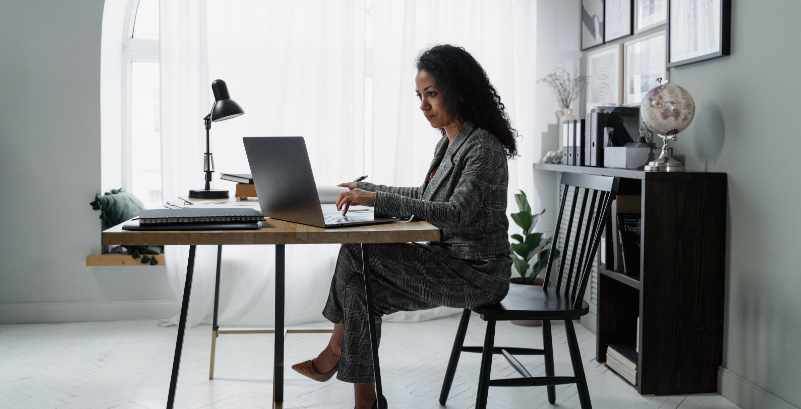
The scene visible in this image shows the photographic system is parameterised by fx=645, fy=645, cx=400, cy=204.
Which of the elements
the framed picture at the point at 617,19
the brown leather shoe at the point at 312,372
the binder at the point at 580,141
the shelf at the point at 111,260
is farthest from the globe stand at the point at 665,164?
the shelf at the point at 111,260

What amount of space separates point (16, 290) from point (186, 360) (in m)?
1.25

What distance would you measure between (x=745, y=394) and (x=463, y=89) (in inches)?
58.3

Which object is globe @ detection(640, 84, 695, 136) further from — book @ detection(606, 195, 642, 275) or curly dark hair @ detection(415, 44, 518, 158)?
curly dark hair @ detection(415, 44, 518, 158)

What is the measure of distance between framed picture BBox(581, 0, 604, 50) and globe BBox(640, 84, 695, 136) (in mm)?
1011

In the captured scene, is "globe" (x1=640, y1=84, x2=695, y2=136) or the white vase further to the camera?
the white vase

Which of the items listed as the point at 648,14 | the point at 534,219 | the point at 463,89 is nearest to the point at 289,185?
the point at 463,89

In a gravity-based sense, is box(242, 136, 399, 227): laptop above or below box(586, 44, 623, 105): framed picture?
below

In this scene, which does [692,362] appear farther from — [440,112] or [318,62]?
[318,62]

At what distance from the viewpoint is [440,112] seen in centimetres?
206

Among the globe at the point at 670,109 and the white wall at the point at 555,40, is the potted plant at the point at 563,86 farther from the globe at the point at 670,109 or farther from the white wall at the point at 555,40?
the globe at the point at 670,109

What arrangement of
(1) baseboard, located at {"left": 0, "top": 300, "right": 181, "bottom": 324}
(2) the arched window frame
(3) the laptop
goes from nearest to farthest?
(3) the laptop, (1) baseboard, located at {"left": 0, "top": 300, "right": 181, "bottom": 324}, (2) the arched window frame

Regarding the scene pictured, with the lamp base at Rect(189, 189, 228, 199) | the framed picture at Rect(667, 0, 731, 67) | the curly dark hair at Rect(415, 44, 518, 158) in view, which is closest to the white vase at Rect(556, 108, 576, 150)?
the framed picture at Rect(667, 0, 731, 67)

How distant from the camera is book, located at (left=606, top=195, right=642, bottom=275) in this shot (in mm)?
2646

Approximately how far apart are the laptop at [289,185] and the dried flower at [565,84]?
2.08 m
